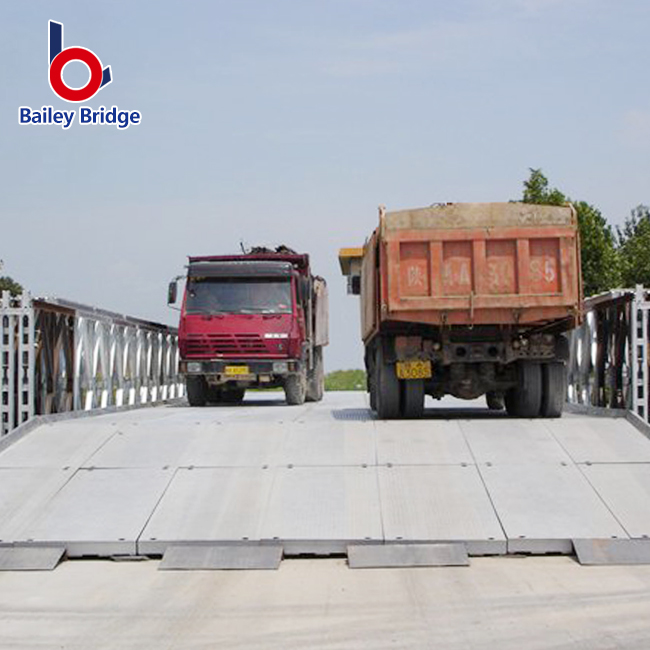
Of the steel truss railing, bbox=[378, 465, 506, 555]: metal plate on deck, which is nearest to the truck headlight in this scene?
the steel truss railing

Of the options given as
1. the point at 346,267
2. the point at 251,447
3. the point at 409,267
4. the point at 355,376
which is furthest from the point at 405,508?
the point at 355,376

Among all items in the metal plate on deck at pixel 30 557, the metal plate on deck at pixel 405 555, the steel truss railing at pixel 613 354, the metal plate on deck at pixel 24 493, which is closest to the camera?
the metal plate on deck at pixel 405 555

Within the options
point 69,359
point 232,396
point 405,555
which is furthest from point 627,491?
point 232,396

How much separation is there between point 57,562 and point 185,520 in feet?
3.72

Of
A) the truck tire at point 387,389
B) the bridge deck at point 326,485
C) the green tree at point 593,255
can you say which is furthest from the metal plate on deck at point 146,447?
the green tree at point 593,255

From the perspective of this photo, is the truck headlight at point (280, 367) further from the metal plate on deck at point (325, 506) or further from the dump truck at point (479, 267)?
the metal plate on deck at point (325, 506)

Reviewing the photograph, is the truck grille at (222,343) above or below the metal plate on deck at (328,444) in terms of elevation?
above

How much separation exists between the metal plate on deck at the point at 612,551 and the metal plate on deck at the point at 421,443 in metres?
2.00

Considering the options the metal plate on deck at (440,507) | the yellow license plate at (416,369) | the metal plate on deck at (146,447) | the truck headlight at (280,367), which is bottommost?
the metal plate on deck at (440,507)

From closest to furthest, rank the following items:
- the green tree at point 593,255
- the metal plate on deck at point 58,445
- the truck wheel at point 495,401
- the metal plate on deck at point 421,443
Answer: the metal plate on deck at point 421,443, the metal plate on deck at point 58,445, the truck wheel at point 495,401, the green tree at point 593,255

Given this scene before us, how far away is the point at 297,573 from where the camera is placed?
8.80 meters

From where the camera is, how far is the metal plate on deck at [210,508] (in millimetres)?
9500

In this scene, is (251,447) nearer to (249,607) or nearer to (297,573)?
(297,573)

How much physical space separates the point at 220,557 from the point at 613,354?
706cm
